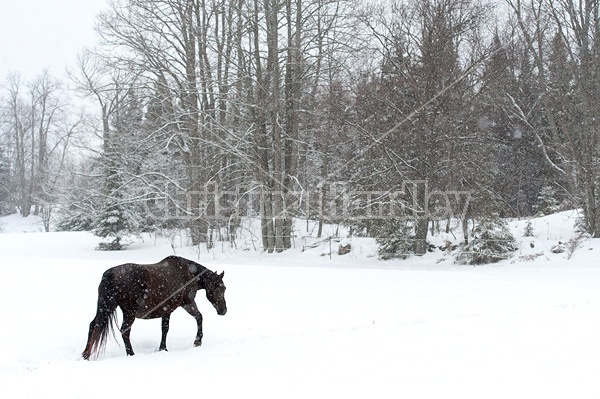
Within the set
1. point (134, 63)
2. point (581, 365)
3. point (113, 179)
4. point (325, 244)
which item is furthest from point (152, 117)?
point (581, 365)

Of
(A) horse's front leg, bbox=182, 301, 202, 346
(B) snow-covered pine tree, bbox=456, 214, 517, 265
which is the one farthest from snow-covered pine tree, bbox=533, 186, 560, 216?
(A) horse's front leg, bbox=182, 301, 202, 346

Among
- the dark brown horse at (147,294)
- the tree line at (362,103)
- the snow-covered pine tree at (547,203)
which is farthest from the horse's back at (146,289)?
the snow-covered pine tree at (547,203)

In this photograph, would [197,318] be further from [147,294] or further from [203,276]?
[147,294]

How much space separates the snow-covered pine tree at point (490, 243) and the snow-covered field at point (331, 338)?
267 centimetres

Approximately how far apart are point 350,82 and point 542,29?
8.15m

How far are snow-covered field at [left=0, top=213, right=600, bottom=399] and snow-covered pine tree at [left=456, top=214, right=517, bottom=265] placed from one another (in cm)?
267

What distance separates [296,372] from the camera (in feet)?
16.8

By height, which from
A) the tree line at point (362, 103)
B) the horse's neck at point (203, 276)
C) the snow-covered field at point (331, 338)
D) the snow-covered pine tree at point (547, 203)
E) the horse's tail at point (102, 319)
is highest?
the tree line at point (362, 103)

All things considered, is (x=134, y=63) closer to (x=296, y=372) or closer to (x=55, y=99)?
(x=296, y=372)

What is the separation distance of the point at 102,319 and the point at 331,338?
9.73ft

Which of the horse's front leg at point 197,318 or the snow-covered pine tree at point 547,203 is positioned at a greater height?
the snow-covered pine tree at point 547,203

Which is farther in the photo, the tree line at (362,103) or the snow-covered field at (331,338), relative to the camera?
the tree line at (362,103)

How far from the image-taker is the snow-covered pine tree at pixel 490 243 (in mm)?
17078

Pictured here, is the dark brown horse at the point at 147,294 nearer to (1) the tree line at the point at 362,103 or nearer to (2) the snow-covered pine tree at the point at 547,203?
(1) the tree line at the point at 362,103
